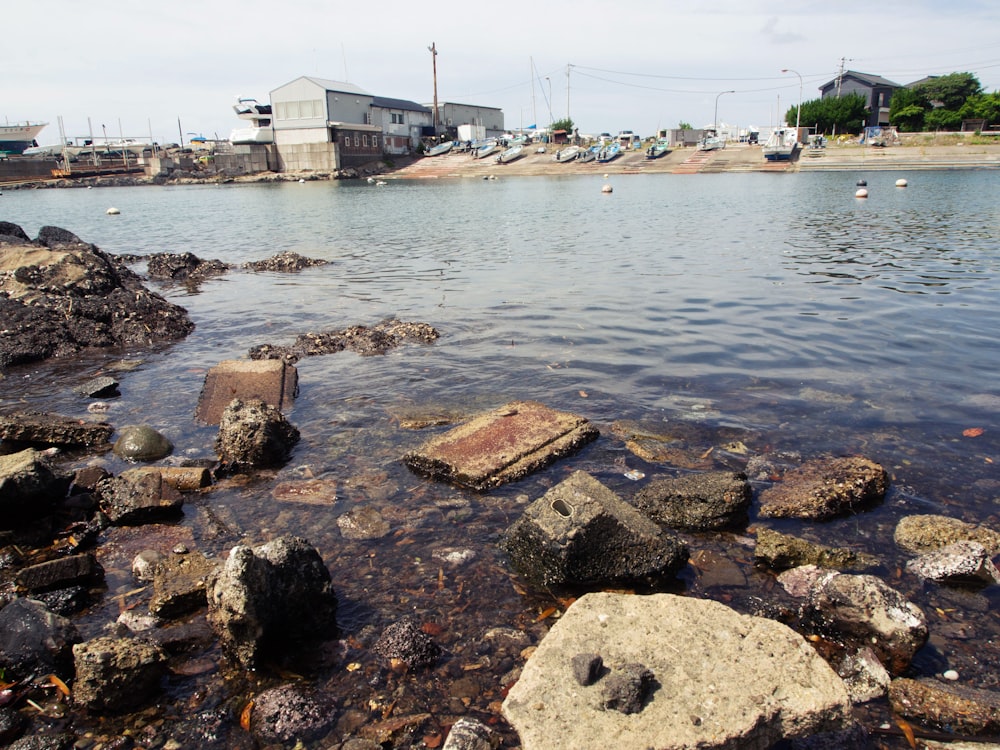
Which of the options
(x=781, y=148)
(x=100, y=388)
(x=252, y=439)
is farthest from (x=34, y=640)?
Result: (x=781, y=148)

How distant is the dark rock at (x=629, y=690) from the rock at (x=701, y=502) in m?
2.33

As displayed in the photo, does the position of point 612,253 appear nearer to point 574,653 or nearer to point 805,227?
point 805,227

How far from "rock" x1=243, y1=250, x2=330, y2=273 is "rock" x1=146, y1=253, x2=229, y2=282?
3.04 ft

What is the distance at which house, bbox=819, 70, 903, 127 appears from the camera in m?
96.8

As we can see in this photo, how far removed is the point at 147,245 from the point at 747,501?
28.8 m

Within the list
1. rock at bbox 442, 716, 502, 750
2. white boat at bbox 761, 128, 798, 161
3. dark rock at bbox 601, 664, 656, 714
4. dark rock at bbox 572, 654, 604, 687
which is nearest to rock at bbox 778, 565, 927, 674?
dark rock at bbox 601, 664, 656, 714

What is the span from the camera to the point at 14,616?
13.0 feet

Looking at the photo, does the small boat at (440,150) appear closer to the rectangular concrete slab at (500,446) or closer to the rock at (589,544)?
the rectangular concrete slab at (500,446)

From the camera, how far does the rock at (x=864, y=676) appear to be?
12.0 feet

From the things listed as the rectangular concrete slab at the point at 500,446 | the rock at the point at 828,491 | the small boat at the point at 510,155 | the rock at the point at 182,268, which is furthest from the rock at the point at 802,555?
the small boat at the point at 510,155

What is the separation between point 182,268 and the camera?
19.5 meters

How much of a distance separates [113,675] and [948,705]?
4611mm

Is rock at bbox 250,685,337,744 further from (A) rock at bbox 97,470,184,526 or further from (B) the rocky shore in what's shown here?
(A) rock at bbox 97,470,184,526

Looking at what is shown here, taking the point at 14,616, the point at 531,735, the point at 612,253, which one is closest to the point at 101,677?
the point at 14,616
